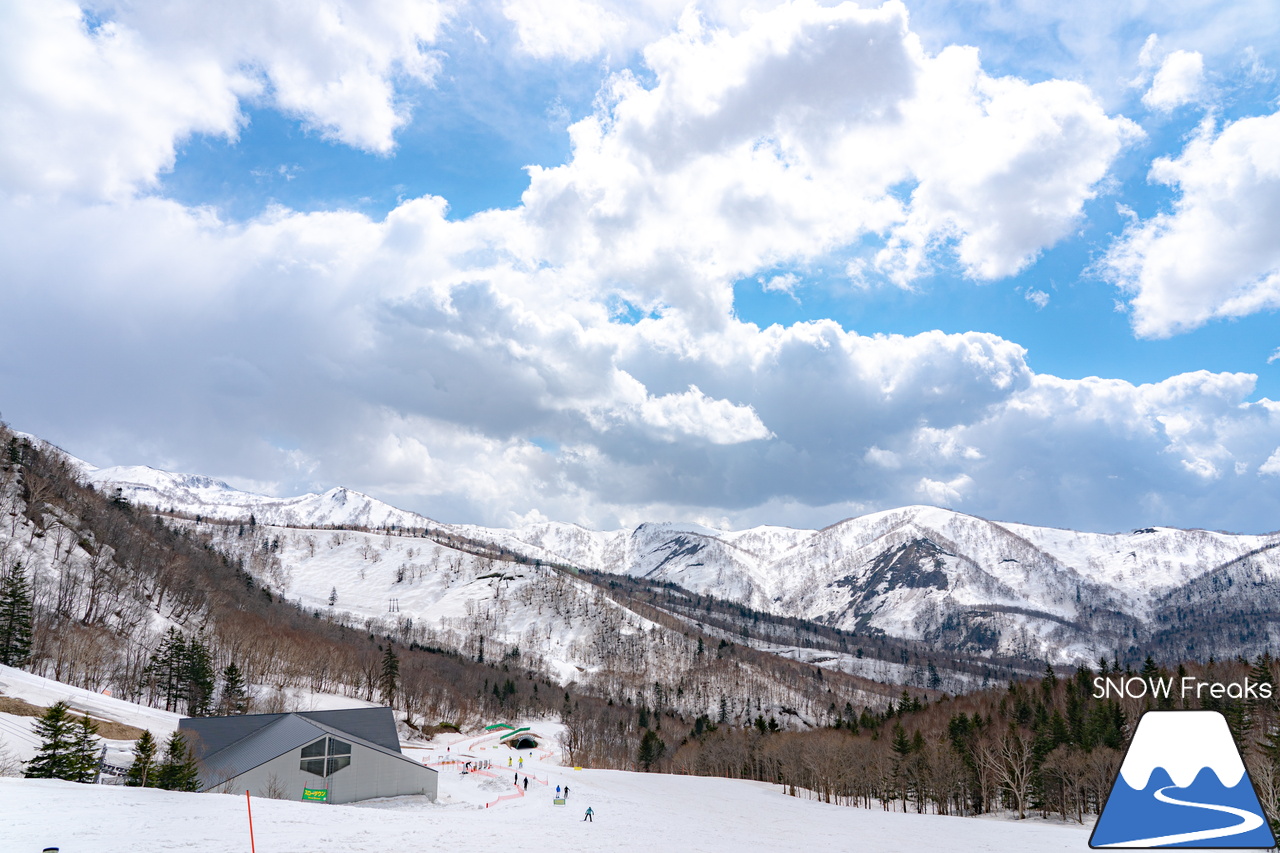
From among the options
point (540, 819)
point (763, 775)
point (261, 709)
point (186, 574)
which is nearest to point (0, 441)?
point (186, 574)

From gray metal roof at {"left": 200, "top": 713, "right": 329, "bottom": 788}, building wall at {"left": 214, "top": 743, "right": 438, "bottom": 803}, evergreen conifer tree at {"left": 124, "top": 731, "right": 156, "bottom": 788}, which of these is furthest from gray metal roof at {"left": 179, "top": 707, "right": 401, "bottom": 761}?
evergreen conifer tree at {"left": 124, "top": 731, "right": 156, "bottom": 788}

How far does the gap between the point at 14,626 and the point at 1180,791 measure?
391ft

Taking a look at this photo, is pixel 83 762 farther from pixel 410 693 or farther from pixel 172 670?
pixel 410 693

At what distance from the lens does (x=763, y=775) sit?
137875 mm

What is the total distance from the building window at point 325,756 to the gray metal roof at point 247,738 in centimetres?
69

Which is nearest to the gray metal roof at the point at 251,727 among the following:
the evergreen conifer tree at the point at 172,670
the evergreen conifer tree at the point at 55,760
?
the evergreen conifer tree at the point at 55,760

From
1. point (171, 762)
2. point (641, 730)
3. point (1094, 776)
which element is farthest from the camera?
point (641, 730)

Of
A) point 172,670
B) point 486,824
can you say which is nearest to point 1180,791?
point 486,824

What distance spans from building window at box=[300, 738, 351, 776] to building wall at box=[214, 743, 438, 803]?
40 cm

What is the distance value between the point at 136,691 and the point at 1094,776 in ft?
443

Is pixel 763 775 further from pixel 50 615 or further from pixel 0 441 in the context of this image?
pixel 0 441

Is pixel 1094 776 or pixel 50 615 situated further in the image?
pixel 50 615

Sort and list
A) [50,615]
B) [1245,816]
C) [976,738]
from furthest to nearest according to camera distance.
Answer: [50,615]
[976,738]
[1245,816]

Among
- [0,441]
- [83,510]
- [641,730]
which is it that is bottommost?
[641,730]
